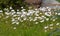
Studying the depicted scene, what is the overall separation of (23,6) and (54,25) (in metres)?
2.16

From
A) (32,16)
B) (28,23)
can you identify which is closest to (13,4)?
(32,16)

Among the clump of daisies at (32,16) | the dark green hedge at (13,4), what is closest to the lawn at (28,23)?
the clump of daisies at (32,16)

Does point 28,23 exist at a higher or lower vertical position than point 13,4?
higher

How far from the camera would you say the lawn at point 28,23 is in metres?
5.00

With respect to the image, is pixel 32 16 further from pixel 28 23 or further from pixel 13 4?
pixel 13 4

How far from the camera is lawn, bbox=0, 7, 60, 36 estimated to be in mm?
5001

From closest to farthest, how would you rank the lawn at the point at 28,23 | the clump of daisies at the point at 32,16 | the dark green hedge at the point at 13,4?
the lawn at the point at 28,23 < the clump of daisies at the point at 32,16 < the dark green hedge at the point at 13,4

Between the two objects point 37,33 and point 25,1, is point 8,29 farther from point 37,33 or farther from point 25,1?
point 25,1

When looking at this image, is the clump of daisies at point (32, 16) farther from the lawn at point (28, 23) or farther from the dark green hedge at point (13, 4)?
the dark green hedge at point (13, 4)

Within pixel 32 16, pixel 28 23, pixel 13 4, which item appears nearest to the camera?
pixel 28 23

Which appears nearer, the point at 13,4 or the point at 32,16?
the point at 32,16

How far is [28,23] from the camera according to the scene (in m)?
5.74

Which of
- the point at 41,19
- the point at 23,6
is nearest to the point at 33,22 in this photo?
the point at 41,19

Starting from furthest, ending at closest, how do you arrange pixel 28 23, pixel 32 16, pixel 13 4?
pixel 13 4
pixel 32 16
pixel 28 23
